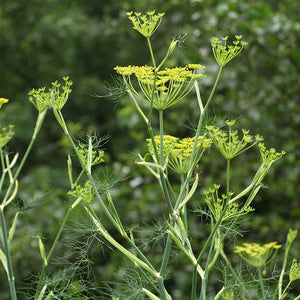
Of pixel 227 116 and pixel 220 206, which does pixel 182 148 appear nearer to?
pixel 220 206

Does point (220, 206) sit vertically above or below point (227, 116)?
above

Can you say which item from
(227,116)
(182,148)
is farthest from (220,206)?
(227,116)

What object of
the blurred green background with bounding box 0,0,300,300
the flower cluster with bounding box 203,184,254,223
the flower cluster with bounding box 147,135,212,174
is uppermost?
the flower cluster with bounding box 147,135,212,174

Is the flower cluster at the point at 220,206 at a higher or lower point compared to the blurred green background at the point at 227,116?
higher

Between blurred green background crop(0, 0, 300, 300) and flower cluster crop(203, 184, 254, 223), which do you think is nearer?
flower cluster crop(203, 184, 254, 223)

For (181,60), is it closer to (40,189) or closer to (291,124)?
(291,124)

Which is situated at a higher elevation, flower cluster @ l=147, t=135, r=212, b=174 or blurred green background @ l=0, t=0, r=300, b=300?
flower cluster @ l=147, t=135, r=212, b=174

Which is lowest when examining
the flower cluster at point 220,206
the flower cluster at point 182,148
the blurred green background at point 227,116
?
the blurred green background at point 227,116

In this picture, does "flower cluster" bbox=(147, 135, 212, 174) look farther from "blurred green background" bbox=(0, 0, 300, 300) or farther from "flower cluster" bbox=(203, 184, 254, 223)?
"blurred green background" bbox=(0, 0, 300, 300)

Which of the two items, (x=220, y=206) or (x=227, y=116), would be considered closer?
(x=220, y=206)

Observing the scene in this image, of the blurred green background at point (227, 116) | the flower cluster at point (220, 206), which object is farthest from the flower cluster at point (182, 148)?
the blurred green background at point (227, 116)

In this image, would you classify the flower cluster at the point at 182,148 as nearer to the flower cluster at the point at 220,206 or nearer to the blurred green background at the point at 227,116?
the flower cluster at the point at 220,206

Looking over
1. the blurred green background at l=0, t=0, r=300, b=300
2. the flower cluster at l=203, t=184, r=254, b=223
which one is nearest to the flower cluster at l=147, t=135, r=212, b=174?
the flower cluster at l=203, t=184, r=254, b=223

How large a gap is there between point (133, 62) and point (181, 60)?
1.78 meters
